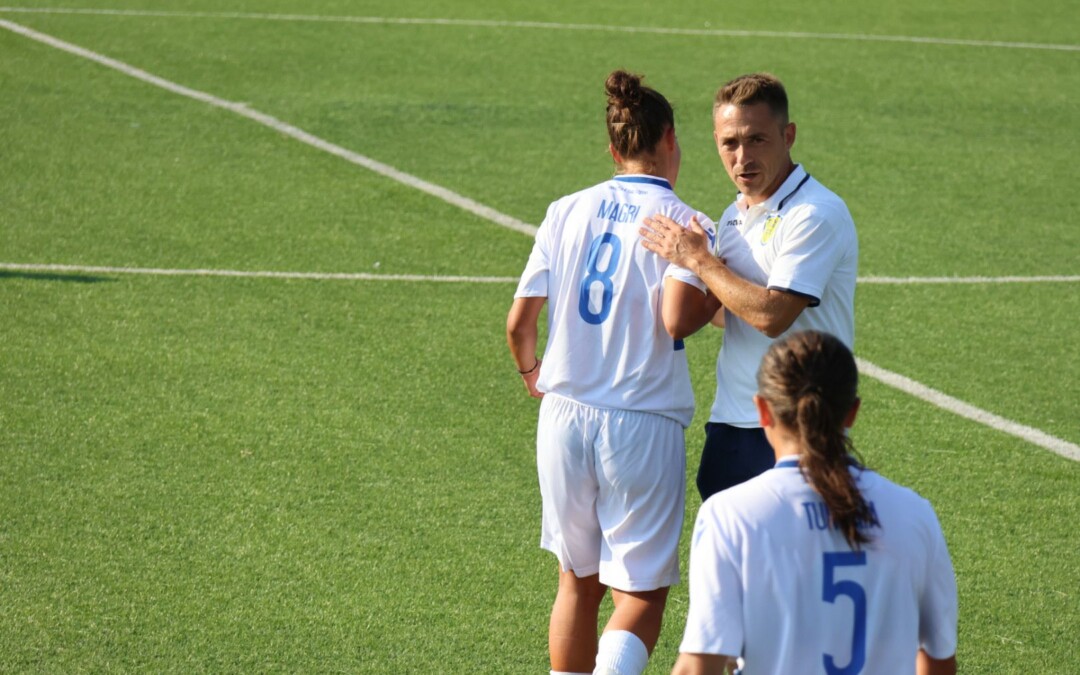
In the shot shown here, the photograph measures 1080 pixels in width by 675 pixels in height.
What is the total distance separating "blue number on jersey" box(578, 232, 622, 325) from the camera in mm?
3932

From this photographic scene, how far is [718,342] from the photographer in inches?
310

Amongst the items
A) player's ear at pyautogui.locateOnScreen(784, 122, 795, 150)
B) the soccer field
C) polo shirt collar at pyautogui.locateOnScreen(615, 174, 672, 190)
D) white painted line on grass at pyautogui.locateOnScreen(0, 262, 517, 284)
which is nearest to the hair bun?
polo shirt collar at pyautogui.locateOnScreen(615, 174, 672, 190)

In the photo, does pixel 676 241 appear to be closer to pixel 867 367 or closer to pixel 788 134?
pixel 788 134

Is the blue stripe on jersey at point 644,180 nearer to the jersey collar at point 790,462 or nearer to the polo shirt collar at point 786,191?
the polo shirt collar at point 786,191

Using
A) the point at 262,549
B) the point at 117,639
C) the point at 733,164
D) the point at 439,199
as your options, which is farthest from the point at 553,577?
the point at 439,199

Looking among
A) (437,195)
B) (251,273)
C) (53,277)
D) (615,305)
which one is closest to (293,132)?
(437,195)

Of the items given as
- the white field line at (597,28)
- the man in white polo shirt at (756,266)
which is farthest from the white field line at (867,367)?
the white field line at (597,28)

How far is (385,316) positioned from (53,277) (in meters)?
2.07

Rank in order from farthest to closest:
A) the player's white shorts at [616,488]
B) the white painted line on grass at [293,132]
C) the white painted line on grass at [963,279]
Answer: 1. the white painted line on grass at [293,132]
2. the white painted line on grass at [963,279]
3. the player's white shorts at [616,488]

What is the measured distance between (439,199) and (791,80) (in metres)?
5.31

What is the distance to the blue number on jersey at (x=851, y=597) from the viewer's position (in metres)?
2.65

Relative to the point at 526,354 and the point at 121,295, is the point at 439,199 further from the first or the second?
the point at 526,354

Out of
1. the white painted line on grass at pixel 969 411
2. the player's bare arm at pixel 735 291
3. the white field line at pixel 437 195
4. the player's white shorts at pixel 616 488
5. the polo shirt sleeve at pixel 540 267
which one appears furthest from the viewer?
the white field line at pixel 437 195

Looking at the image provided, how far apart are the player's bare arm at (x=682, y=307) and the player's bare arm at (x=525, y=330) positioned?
16.5 inches
